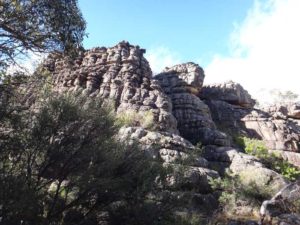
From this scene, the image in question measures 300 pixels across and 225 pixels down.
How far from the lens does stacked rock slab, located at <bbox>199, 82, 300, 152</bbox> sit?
120ft

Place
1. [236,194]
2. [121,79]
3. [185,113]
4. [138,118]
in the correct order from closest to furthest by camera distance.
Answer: [236,194] → [138,118] → [121,79] → [185,113]

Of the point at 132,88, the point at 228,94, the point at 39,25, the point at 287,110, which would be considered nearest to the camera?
the point at 39,25

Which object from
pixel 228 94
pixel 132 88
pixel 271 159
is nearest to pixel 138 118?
pixel 132 88

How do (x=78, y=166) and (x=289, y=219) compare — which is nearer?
(x=78, y=166)

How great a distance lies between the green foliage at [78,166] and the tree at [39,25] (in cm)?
224

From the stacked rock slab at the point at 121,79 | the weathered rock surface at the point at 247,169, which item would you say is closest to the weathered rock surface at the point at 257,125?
the weathered rock surface at the point at 247,169

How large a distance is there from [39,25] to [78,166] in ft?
17.6

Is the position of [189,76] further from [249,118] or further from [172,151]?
[172,151]

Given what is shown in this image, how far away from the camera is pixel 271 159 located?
101 feet

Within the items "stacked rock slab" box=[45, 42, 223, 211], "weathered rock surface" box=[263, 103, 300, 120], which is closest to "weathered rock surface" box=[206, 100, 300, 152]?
"weathered rock surface" box=[263, 103, 300, 120]

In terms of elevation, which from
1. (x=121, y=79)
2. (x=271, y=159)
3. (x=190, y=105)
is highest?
(x=190, y=105)

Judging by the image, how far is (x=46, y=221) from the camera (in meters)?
10.9

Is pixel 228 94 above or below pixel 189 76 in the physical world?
above

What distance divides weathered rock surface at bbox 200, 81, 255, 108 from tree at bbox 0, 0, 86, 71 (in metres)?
30.3
